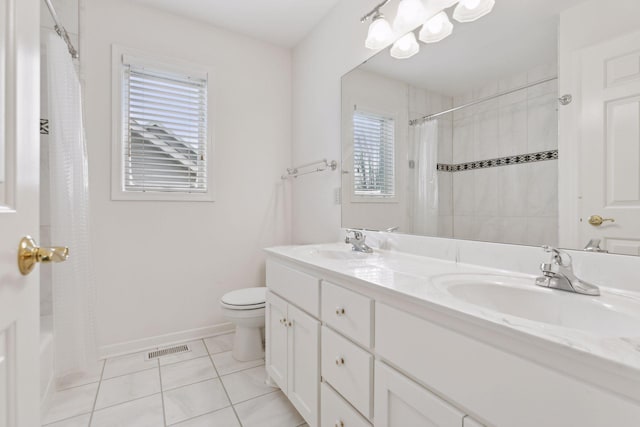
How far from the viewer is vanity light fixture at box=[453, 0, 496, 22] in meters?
1.28

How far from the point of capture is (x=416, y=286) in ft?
2.97

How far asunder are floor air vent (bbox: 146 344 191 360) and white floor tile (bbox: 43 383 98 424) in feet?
1.23

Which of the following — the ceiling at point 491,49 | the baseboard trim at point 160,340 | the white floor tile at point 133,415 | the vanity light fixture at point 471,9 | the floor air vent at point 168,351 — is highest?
the vanity light fixture at point 471,9

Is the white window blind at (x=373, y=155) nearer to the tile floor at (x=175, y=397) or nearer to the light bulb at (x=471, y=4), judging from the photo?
the light bulb at (x=471, y=4)

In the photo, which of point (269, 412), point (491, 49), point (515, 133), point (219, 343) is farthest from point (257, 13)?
point (269, 412)

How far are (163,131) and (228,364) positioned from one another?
1.74 metres

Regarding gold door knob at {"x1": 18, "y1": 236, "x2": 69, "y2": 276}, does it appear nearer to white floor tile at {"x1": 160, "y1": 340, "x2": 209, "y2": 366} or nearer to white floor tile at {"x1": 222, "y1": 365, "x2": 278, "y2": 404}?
white floor tile at {"x1": 222, "y1": 365, "x2": 278, "y2": 404}

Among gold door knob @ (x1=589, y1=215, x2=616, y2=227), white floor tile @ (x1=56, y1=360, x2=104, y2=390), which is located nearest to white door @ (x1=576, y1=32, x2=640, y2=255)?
gold door knob @ (x1=589, y1=215, x2=616, y2=227)

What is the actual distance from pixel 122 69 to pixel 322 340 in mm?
2267

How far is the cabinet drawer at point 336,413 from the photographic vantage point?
3.39 ft

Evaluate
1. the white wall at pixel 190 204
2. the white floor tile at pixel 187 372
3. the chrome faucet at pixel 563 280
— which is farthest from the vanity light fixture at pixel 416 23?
the white floor tile at pixel 187 372

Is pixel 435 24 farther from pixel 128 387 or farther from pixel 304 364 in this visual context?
pixel 128 387

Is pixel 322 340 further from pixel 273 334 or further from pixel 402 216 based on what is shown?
pixel 402 216

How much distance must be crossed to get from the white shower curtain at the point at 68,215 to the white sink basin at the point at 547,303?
1.80 metres
